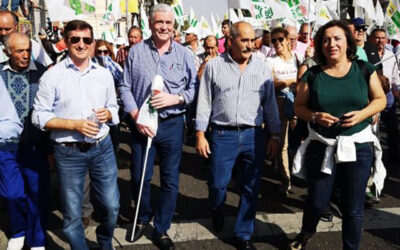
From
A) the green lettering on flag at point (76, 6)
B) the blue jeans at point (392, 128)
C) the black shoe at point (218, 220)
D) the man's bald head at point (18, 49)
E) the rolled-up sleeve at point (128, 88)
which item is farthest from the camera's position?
the blue jeans at point (392, 128)

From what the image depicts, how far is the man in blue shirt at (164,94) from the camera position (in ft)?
11.1

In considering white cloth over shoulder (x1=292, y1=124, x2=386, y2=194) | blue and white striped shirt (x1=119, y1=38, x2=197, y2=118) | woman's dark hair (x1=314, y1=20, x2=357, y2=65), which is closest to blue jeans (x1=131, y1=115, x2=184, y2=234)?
blue and white striped shirt (x1=119, y1=38, x2=197, y2=118)

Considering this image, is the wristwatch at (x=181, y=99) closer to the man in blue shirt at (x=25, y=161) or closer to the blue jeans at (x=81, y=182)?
the blue jeans at (x=81, y=182)

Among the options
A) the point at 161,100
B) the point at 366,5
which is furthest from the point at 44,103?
the point at 366,5

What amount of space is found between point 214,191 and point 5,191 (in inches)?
71.5

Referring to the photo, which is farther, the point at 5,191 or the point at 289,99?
the point at 289,99

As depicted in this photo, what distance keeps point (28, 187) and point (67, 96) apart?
1.06 metres

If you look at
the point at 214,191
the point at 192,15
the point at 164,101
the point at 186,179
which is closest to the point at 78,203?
the point at 164,101

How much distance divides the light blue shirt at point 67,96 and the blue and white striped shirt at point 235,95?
0.98 metres

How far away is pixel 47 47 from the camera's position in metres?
7.10

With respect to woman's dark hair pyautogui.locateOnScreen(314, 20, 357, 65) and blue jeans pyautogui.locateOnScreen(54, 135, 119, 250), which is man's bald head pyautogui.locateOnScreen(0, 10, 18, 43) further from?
woman's dark hair pyautogui.locateOnScreen(314, 20, 357, 65)

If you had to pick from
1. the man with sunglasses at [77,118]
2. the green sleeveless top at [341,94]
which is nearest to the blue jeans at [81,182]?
the man with sunglasses at [77,118]

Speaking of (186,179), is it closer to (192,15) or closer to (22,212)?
(22,212)

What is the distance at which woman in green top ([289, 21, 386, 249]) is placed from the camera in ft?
9.34
